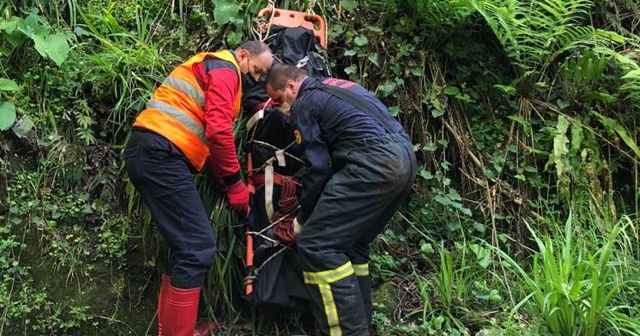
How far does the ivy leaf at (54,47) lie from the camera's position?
3492 millimetres

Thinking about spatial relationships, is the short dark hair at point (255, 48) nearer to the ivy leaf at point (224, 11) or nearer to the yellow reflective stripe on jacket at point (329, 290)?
the ivy leaf at point (224, 11)

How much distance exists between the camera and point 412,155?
3.07 metres

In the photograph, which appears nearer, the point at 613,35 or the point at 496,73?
the point at 613,35

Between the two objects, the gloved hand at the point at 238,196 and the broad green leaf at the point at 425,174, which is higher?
the gloved hand at the point at 238,196

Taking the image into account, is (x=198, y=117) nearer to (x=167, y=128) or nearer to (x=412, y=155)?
(x=167, y=128)

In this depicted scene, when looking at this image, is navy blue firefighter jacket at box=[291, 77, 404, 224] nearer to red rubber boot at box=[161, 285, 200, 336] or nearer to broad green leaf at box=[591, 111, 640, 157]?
red rubber boot at box=[161, 285, 200, 336]

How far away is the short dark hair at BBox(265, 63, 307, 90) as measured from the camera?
10.4 feet

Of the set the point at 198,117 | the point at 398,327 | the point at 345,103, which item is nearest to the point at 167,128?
the point at 198,117

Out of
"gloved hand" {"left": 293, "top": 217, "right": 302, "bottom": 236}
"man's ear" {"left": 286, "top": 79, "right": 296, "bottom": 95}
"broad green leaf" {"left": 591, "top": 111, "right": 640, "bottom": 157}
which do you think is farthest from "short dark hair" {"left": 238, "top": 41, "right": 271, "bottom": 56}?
"broad green leaf" {"left": 591, "top": 111, "right": 640, "bottom": 157}

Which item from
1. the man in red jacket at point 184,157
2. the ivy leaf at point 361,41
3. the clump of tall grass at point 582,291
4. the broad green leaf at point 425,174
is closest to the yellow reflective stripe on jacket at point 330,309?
the man in red jacket at point 184,157

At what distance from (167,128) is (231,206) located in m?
0.63

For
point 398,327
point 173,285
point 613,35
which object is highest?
point 613,35

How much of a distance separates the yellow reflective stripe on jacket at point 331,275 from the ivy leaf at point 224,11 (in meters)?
1.89

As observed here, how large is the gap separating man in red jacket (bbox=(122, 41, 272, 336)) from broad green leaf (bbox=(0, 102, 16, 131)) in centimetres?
86
